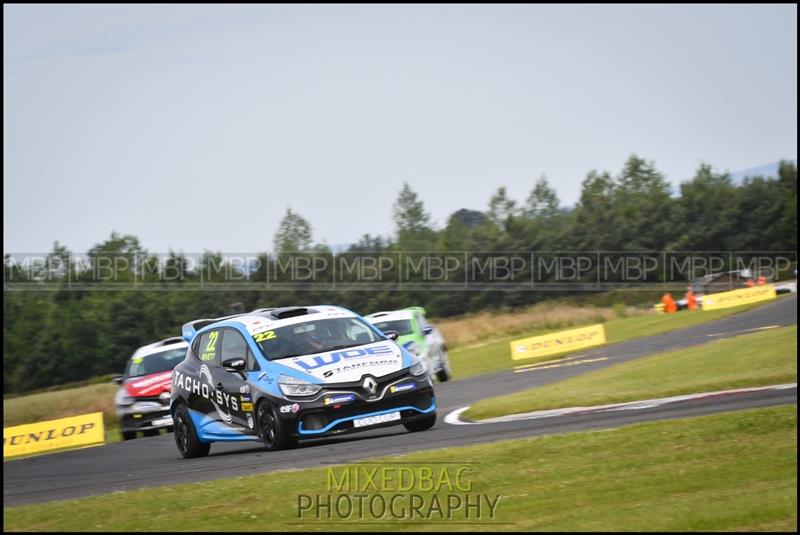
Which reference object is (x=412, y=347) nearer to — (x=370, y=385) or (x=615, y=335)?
(x=370, y=385)

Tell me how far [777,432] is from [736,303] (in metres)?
32.3

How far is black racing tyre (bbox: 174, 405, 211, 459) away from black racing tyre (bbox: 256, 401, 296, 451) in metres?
1.43

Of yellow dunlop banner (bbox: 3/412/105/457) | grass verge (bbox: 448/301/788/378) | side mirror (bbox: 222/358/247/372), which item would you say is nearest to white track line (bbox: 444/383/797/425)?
side mirror (bbox: 222/358/247/372)

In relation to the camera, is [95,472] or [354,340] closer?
[354,340]

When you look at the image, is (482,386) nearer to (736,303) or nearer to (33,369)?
(736,303)

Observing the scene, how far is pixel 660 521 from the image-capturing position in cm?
748

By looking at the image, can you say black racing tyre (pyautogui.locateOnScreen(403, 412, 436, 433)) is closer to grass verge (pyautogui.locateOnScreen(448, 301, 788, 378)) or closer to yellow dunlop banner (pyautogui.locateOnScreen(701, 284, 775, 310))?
grass verge (pyautogui.locateOnScreen(448, 301, 788, 378))

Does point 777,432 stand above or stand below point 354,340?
below

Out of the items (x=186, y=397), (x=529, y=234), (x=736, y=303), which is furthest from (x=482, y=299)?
(x=186, y=397)

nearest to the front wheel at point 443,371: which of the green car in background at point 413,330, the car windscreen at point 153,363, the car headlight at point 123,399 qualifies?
the green car in background at point 413,330

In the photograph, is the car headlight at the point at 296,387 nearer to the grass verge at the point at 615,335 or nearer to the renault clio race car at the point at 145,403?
the renault clio race car at the point at 145,403

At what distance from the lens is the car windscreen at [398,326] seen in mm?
22719

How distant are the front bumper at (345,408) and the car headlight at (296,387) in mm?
102

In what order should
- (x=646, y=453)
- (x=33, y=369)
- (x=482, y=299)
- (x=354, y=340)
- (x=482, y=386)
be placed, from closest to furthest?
(x=646, y=453) → (x=354, y=340) → (x=482, y=386) → (x=33, y=369) → (x=482, y=299)
